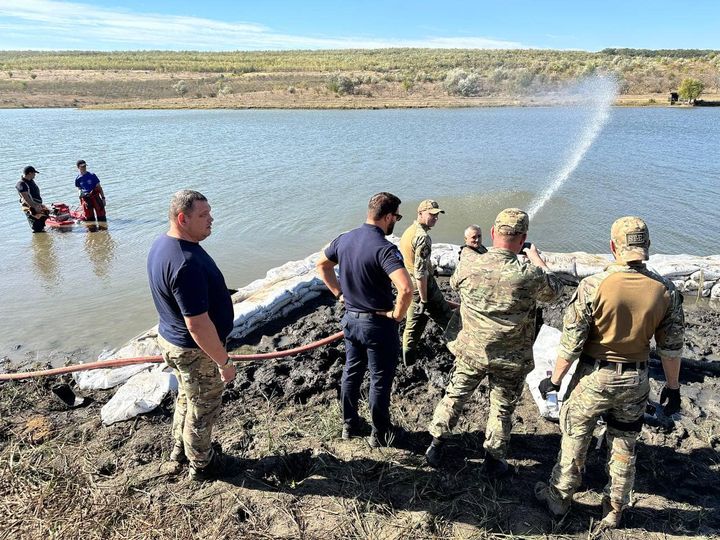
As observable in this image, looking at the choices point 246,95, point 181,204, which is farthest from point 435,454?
point 246,95

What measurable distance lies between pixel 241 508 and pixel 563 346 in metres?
2.26

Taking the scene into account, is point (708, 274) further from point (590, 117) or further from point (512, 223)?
point (590, 117)

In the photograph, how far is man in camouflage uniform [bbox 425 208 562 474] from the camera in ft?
9.95

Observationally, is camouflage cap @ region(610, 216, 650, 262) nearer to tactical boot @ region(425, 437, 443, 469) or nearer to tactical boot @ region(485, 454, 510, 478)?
tactical boot @ region(485, 454, 510, 478)

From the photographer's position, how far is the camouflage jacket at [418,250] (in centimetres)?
446

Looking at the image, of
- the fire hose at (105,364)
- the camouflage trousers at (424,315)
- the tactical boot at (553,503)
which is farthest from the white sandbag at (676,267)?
the fire hose at (105,364)

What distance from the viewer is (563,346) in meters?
2.92

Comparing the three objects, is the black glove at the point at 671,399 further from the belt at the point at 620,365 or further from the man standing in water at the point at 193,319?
the man standing in water at the point at 193,319

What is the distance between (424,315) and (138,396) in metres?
2.65

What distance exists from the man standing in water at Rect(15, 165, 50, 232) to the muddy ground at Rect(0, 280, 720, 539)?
696cm

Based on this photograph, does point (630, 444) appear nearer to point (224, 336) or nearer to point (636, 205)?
point (224, 336)

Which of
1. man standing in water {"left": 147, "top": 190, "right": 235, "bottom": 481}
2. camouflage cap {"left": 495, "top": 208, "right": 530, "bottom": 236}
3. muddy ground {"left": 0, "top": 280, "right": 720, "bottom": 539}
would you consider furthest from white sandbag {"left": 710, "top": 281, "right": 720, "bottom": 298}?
man standing in water {"left": 147, "top": 190, "right": 235, "bottom": 481}

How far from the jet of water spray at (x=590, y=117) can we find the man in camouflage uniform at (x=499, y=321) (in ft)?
26.7

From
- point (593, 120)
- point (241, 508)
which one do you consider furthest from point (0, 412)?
point (593, 120)
